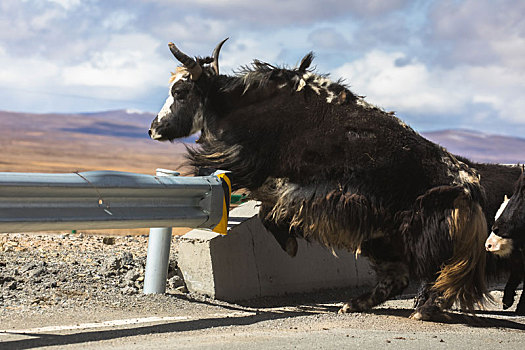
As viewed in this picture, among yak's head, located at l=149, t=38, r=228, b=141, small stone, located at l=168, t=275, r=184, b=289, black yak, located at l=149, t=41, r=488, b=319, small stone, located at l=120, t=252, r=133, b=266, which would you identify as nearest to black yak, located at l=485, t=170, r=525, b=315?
black yak, located at l=149, t=41, r=488, b=319

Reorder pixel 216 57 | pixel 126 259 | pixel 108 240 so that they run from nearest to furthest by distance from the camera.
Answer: pixel 216 57, pixel 126 259, pixel 108 240

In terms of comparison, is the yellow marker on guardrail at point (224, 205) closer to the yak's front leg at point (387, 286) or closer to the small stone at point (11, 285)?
the yak's front leg at point (387, 286)

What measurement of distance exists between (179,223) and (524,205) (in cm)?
316

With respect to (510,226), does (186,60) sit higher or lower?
higher

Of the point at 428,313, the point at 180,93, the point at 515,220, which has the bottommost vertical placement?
the point at 428,313

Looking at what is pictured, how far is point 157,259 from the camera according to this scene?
7.34m

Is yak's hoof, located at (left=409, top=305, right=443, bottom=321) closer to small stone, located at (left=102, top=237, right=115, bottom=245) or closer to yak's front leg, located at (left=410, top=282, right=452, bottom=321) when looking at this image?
yak's front leg, located at (left=410, top=282, right=452, bottom=321)

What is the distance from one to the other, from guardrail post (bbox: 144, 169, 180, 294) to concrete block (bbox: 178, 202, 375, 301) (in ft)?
1.98

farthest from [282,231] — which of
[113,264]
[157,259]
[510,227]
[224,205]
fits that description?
[510,227]

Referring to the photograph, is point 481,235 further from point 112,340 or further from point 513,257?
point 112,340

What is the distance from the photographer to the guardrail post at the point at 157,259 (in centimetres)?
730

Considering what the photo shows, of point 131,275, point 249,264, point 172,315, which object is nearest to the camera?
point 172,315

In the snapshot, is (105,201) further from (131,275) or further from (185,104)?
(131,275)

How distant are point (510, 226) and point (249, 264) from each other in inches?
111
